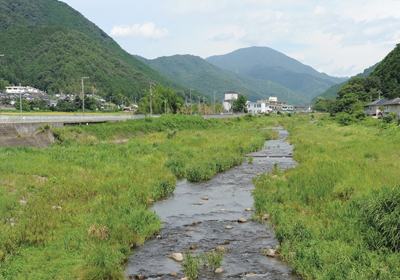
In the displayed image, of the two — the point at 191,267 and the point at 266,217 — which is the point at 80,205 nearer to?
the point at 191,267

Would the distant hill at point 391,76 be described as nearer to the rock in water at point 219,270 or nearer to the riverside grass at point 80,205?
the riverside grass at point 80,205

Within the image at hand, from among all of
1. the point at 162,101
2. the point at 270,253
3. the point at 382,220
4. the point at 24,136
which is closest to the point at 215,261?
the point at 270,253

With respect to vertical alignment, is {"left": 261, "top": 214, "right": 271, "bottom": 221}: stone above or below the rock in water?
above

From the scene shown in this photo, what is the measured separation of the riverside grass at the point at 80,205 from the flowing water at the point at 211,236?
36.2 inches

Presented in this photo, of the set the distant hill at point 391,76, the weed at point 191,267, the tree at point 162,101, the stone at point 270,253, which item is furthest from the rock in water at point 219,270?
the distant hill at point 391,76

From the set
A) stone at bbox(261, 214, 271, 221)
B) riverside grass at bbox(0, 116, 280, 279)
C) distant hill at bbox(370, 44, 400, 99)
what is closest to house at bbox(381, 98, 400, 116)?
distant hill at bbox(370, 44, 400, 99)

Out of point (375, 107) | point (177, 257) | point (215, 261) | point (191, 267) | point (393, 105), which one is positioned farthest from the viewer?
point (375, 107)

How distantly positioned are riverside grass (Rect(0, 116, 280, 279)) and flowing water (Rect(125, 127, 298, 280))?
3.02 feet

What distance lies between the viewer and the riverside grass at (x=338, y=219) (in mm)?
11125

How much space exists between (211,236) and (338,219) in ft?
19.6

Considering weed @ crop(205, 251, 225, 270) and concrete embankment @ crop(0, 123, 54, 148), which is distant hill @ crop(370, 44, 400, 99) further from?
weed @ crop(205, 251, 225, 270)

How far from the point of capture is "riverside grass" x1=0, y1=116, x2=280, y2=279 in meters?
11.7

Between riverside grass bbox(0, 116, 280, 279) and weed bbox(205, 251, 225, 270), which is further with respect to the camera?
weed bbox(205, 251, 225, 270)

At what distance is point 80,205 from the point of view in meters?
17.9
